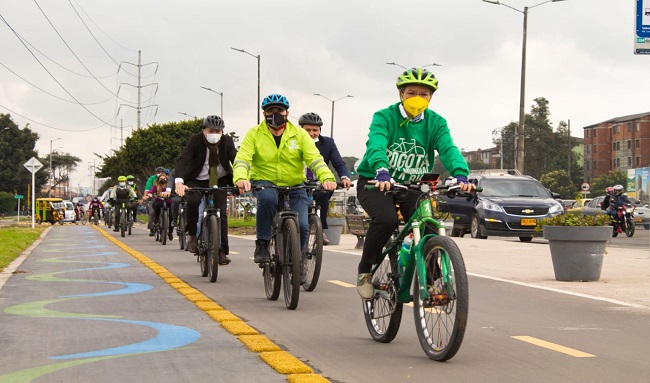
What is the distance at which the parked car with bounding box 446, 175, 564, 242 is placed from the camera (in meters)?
23.5

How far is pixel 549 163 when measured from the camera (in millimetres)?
128000

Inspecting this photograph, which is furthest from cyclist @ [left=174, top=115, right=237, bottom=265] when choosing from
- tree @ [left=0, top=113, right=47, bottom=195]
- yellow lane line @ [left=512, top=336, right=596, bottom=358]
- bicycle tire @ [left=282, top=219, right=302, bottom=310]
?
tree @ [left=0, top=113, right=47, bottom=195]

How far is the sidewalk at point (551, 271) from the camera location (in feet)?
34.3

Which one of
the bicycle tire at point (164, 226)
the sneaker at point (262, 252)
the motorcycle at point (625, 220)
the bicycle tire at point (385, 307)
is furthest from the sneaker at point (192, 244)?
the motorcycle at point (625, 220)

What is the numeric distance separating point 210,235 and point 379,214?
5112 millimetres

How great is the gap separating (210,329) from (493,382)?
9.23 ft

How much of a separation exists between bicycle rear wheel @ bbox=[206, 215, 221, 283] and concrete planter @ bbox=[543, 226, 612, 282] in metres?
4.01

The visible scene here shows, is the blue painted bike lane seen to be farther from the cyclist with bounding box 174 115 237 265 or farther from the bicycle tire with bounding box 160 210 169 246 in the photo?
the bicycle tire with bounding box 160 210 169 246

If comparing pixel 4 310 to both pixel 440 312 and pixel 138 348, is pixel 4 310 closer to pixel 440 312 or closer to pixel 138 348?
pixel 138 348

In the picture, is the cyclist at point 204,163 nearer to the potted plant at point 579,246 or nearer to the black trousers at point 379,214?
the potted plant at point 579,246

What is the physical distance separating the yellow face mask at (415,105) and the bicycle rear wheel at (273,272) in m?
2.63

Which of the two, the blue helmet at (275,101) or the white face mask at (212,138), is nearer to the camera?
the blue helmet at (275,101)

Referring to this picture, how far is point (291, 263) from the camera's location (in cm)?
869

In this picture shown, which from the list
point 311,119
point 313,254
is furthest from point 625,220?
point 313,254
